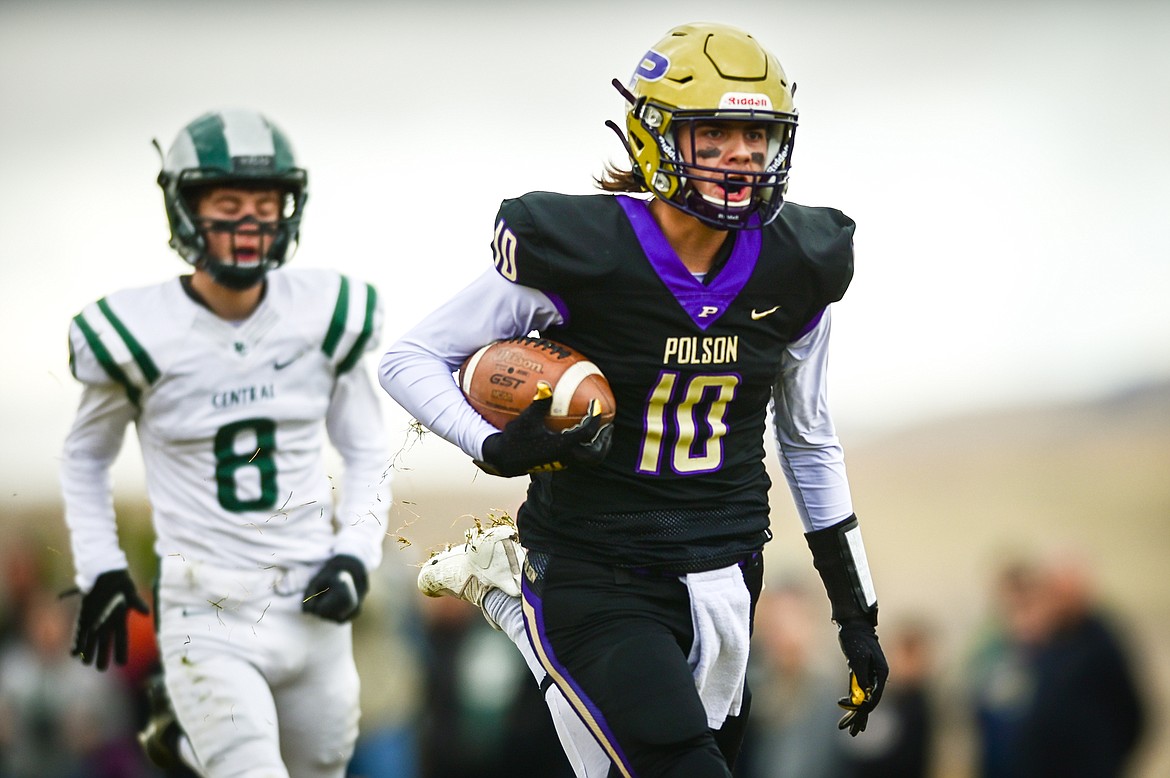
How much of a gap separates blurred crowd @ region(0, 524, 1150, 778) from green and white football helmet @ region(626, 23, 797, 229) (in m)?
3.09

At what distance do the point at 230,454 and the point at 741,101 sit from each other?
7.02ft

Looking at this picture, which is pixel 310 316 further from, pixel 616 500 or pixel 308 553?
pixel 616 500

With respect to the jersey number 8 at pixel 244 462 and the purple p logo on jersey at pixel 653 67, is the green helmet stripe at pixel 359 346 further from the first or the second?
the purple p logo on jersey at pixel 653 67

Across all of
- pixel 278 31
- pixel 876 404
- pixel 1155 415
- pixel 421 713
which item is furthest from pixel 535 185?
pixel 1155 415

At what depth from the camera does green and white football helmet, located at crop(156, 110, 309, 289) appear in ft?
15.6

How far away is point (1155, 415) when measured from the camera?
23.8ft

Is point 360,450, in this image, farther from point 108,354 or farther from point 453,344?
point 453,344

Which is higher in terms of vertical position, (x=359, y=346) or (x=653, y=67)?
(x=653, y=67)

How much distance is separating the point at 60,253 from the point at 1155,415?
5036 millimetres

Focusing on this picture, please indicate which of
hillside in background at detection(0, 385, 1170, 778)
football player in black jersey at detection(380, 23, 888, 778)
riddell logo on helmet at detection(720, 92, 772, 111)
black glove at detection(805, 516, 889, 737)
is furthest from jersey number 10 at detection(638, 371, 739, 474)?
hillside in background at detection(0, 385, 1170, 778)

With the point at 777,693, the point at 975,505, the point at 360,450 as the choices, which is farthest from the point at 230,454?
the point at 975,505

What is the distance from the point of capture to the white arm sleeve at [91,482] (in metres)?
4.75

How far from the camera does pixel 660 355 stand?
330 centimetres

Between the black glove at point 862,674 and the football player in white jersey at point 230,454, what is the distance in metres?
1.63
